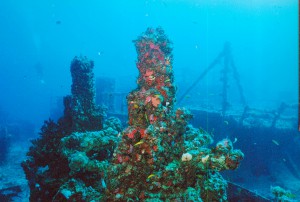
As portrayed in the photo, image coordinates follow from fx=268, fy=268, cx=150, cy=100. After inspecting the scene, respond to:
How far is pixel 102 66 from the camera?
145m

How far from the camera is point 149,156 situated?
394 cm

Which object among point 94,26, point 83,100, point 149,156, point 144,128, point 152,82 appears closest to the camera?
point 149,156

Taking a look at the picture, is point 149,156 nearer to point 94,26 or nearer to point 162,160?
point 162,160

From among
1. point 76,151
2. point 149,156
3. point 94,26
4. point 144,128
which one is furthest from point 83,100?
point 94,26

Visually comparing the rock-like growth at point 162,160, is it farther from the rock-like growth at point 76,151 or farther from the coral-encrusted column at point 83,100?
the coral-encrusted column at point 83,100

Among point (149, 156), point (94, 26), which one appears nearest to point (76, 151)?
point (149, 156)

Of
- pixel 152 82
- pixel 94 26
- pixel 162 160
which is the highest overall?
pixel 94 26

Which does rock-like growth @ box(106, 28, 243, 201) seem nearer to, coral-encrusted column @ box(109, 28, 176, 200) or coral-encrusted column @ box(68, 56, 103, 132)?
coral-encrusted column @ box(109, 28, 176, 200)

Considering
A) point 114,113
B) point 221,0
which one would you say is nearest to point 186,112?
point 114,113

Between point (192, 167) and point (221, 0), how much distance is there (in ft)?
509

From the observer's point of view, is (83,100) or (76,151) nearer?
(76,151)

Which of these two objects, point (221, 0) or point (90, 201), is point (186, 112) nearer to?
point (90, 201)

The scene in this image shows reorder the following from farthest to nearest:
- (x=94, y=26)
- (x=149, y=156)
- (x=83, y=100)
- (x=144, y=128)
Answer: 1. (x=94, y=26)
2. (x=83, y=100)
3. (x=144, y=128)
4. (x=149, y=156)

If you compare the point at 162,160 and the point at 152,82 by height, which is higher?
the point at 152,82
